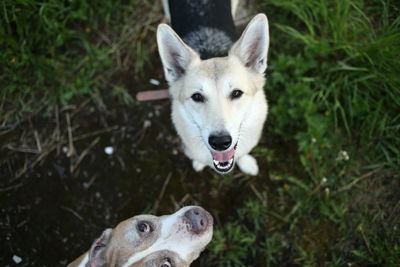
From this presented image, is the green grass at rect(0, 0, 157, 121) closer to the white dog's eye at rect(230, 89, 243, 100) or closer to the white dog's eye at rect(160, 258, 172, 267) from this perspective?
the white dog's eye at rect(230, 89, 243, 100)

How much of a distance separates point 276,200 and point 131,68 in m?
2.16

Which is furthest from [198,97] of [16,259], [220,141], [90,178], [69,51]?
[16,259]

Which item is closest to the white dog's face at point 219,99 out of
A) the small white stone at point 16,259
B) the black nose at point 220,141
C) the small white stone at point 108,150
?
the black nose at point 220,141

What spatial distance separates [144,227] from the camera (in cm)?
229

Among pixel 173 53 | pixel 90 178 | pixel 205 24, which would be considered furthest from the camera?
pixel 90 178

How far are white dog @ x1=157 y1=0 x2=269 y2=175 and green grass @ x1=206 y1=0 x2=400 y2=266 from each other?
0.72m

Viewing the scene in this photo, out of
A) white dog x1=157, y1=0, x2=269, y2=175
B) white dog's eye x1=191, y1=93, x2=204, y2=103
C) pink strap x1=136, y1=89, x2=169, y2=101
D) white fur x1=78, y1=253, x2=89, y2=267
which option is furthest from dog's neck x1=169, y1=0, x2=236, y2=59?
white fur x1=78, y1=253, x2=89, y2=267

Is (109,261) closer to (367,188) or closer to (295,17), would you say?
(367,188)

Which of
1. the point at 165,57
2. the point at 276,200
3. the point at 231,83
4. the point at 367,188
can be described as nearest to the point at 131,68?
the point at 165,57

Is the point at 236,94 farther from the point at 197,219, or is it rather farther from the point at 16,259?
the point at 16,259

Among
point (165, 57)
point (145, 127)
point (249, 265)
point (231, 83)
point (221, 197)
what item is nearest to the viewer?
point (231, 83)

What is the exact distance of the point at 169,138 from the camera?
11.5 ft

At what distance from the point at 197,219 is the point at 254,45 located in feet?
4.52

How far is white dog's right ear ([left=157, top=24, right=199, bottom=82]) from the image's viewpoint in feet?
7.76
